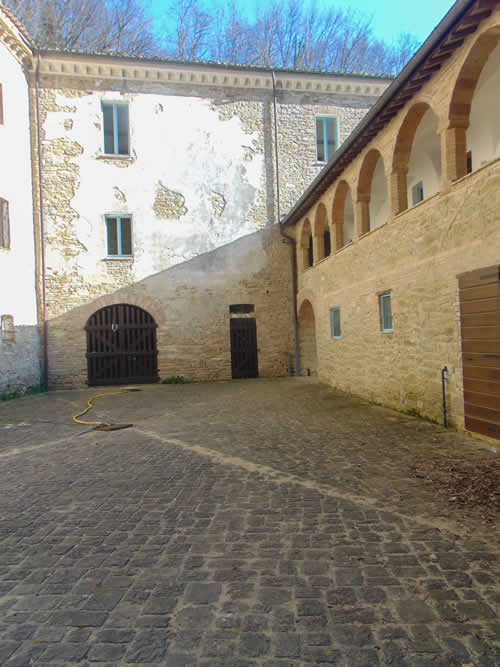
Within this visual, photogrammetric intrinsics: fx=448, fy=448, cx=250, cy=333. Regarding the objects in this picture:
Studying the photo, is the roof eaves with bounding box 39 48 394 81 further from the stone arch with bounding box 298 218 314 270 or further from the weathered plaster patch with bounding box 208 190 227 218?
the stone arch with bounding box 298 218 314 270

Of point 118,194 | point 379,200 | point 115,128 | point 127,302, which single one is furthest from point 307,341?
point 115,128

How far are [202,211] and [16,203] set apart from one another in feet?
19.4

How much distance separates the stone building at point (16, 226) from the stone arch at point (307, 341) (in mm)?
8947

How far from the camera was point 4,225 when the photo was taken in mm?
13008

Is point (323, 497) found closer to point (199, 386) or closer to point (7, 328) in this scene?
point (199, 386)

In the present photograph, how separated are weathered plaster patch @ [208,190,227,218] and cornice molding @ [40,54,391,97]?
3.84m

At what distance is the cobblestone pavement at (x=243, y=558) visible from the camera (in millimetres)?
2283

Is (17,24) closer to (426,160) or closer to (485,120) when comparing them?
(426,160)

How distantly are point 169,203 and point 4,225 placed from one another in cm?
528

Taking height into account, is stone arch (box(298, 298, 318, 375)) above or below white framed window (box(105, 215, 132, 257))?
below

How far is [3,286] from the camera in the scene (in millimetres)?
12898

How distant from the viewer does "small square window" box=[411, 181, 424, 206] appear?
12.6m

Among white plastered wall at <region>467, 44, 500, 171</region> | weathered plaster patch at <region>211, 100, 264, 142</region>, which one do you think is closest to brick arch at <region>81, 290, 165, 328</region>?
weathered plaster patch at <region>211, 100, 264, 142</region>

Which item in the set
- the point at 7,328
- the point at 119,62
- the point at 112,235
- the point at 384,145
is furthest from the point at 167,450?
the point at 119,62
